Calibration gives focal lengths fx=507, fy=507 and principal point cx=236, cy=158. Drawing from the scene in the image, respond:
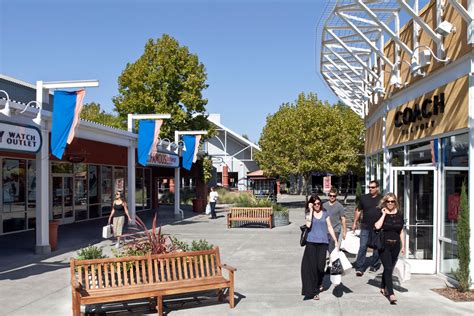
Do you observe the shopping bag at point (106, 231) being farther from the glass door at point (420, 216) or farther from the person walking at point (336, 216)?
the glass door at point (420, 216)

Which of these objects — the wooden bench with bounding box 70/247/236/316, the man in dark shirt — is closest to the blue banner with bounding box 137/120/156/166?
the man in dark shirt

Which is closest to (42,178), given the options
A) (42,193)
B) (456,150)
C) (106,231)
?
(42,193)

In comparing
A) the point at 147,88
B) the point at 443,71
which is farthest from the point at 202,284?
the point at 147,88

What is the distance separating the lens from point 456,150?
8844 mm

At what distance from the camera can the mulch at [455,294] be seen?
297 inches

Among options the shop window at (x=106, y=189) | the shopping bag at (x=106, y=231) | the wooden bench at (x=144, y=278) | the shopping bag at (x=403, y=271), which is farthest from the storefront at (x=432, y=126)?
the shop window at (x=106, y=189)

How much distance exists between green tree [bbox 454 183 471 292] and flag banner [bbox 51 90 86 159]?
25.8ft

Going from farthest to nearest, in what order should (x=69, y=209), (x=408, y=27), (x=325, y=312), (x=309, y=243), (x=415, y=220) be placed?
(x=69, y=209)
(x=408, y=27)
(x=415, y=220)
(x=309, y=243)
(x=325, y=312)

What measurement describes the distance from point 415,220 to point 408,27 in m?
4.51

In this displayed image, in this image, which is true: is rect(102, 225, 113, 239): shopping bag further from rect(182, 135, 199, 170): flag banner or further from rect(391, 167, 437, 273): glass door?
rect(182, 135, 199, 170): flag banner

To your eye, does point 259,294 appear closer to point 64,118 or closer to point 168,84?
point 64,118

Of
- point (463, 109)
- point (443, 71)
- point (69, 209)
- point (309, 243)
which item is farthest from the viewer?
point (69, 209)

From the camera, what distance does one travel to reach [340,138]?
30281 millimetres

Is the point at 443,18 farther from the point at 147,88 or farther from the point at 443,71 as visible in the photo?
the point at 147,88
